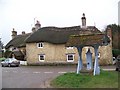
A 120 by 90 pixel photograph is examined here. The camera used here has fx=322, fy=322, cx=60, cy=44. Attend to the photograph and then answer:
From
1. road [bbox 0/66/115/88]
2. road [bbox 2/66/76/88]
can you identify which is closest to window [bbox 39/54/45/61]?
road [bbox 0/66/115/88]

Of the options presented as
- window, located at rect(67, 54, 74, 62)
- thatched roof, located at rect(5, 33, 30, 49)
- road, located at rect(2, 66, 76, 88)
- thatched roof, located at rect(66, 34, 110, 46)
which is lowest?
road, located at rect(2, 66, 76, 88)

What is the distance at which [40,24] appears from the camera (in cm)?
Result: 6862

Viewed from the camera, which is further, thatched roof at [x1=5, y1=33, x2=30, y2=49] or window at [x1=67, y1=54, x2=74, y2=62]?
thatched roof at [x1=5, y1=33, x2=30, y2=49]

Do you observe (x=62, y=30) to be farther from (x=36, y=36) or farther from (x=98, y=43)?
(x=98, y=43)

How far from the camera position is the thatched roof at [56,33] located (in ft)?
195

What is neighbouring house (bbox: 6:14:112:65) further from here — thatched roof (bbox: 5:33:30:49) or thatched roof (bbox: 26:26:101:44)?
thatched roof (bbox: 5:33:30:49)

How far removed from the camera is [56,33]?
6256 cm

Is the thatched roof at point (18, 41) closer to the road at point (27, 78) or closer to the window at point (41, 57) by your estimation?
the window at point (41, 57)

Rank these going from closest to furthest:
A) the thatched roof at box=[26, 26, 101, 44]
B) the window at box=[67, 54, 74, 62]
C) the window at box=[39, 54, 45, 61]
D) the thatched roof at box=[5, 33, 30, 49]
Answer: the window at box=[67, 54, 74, 62]
the thatched roof at box=[26, 26, 101, 44]
the window at box=[39, 54, 45, 61]
the thatched roof at box=[5, 33, 30, 49]

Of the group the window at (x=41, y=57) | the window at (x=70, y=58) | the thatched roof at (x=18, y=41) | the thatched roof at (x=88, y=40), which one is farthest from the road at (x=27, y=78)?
the thatched roof at (x=18, y=41)

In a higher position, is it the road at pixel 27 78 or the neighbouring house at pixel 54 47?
the neighbouring house at pixel 54 47

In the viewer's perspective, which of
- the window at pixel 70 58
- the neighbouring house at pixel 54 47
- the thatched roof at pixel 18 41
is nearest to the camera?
the window at pixel 70 58

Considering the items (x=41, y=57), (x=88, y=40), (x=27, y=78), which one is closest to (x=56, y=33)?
(x=41, y=57)

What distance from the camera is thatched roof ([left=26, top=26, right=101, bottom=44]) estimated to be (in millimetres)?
59344
